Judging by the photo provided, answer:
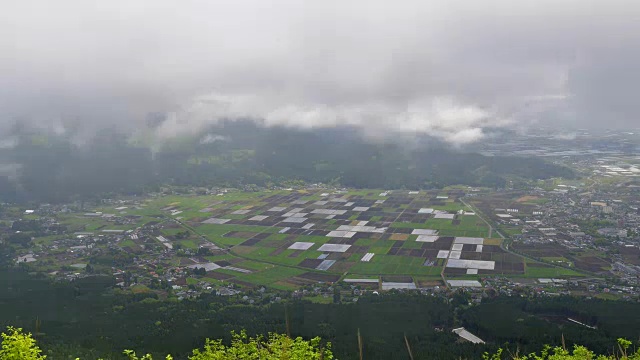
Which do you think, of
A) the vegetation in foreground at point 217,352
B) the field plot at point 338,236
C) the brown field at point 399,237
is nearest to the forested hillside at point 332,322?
the field plot at point 338,236

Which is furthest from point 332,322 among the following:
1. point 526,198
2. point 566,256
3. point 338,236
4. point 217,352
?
point 526,198

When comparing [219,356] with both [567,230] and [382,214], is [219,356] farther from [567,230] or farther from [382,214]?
[382,214]

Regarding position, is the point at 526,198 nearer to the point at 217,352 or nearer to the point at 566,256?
the point at 566,256

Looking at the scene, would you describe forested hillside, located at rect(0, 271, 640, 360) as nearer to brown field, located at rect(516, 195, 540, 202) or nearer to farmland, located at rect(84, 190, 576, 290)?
farmland, located at rect(84, 190, 576, 290)

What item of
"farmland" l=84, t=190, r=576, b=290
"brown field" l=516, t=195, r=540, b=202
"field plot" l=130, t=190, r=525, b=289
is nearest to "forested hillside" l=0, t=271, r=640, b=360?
"farmland" l=84, t=190, r=576, b=290

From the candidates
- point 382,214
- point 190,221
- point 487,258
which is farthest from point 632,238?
point 190,221

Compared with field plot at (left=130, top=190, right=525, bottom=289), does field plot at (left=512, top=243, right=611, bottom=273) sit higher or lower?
lower

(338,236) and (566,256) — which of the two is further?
(338,236)

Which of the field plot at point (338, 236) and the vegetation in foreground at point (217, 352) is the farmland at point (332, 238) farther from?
the vegetation in foreground at point (217, 352)
